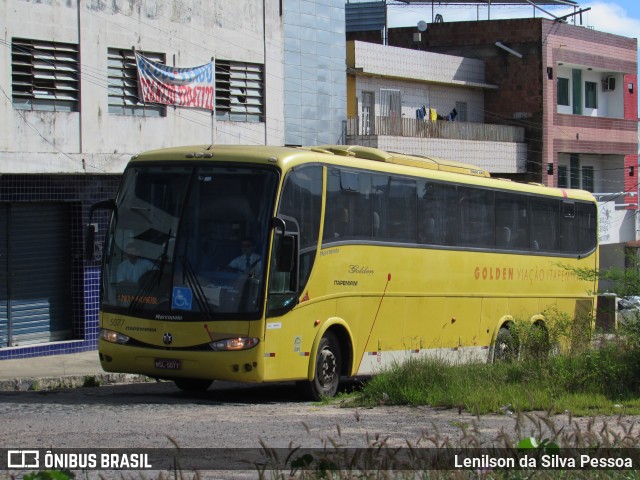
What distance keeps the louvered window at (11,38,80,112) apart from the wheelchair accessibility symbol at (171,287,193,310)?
337 inches

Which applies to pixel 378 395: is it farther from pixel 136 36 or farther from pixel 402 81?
pixel 402 81

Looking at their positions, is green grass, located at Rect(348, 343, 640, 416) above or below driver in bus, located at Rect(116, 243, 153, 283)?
below

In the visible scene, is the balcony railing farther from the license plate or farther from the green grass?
the license plate

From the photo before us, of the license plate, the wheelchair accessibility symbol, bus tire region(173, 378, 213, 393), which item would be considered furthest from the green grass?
bus tire region(173, 378, 213, 393)

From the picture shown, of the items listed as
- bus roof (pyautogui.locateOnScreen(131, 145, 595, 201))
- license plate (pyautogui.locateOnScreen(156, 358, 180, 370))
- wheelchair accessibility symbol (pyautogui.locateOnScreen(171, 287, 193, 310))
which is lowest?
license plate (pyautogui.locateOnScreen(156, 358, 180, 370))

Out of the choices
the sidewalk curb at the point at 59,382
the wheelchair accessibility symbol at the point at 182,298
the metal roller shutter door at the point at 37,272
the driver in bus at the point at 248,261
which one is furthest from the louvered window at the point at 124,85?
the driver in bus at the point at 248,261

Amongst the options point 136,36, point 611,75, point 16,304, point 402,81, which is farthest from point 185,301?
point 611,75

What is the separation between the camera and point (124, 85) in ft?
74.2

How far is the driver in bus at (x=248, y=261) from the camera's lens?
44.1 feet

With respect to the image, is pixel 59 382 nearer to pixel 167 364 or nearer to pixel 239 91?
pixel 167 364

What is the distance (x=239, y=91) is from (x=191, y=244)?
1255 centimetres

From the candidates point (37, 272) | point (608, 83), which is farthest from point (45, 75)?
point (608, 83)

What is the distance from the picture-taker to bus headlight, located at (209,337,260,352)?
13.4 meters

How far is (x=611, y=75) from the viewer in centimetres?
4628
